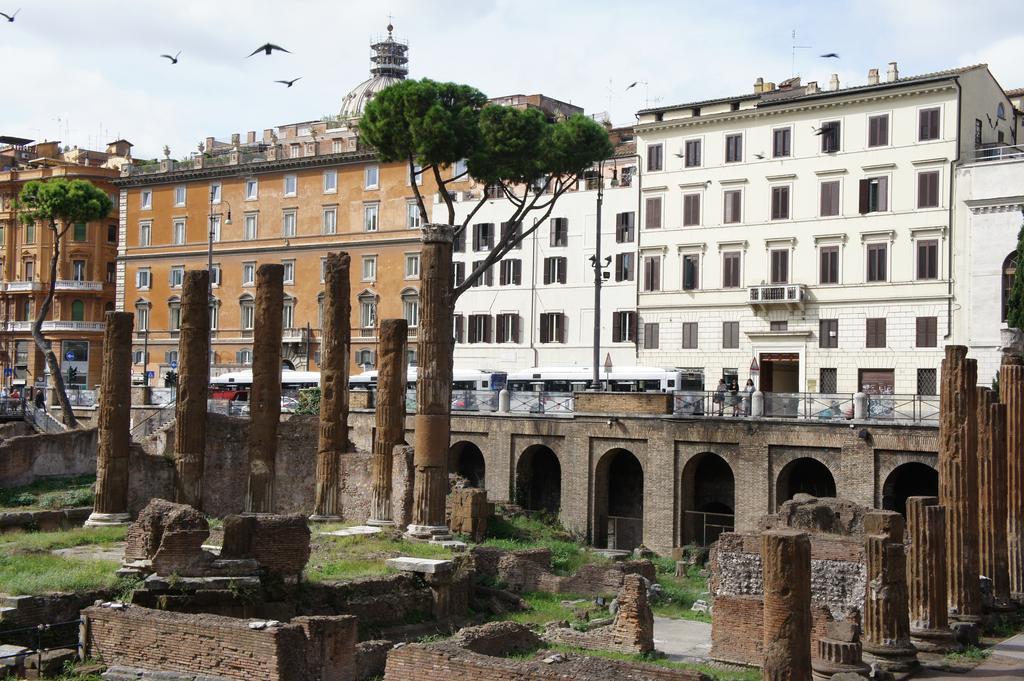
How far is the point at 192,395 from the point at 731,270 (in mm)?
22542

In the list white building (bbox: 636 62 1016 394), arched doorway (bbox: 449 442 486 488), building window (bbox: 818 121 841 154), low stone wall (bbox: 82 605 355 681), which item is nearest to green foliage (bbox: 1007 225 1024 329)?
white building (bbox: 636 62 1016 394)

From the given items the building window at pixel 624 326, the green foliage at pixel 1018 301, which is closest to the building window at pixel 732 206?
the building window at pixel 624 326

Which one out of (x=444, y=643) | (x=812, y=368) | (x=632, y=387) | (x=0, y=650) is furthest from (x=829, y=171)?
(x=0, y=650)

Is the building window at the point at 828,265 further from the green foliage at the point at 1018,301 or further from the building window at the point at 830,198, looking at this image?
the green foliage at the point at 1018,301

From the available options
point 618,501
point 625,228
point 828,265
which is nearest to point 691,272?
point 625,228

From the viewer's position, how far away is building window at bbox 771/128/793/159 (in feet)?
143

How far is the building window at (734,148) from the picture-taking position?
4481 centimetres

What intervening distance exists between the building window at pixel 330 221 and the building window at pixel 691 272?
18325 millimetres

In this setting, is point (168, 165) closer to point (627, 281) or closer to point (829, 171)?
point (627, 281)

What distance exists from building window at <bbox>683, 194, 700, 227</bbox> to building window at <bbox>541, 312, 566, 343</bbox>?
713 centimetres

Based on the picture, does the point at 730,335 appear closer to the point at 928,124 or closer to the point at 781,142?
the point at 781,142

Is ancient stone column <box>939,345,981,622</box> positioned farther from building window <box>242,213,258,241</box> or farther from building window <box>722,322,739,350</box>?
building window <box>242,213,258,241</box>

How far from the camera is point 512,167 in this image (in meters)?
39.7

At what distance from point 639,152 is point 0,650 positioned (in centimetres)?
3438
